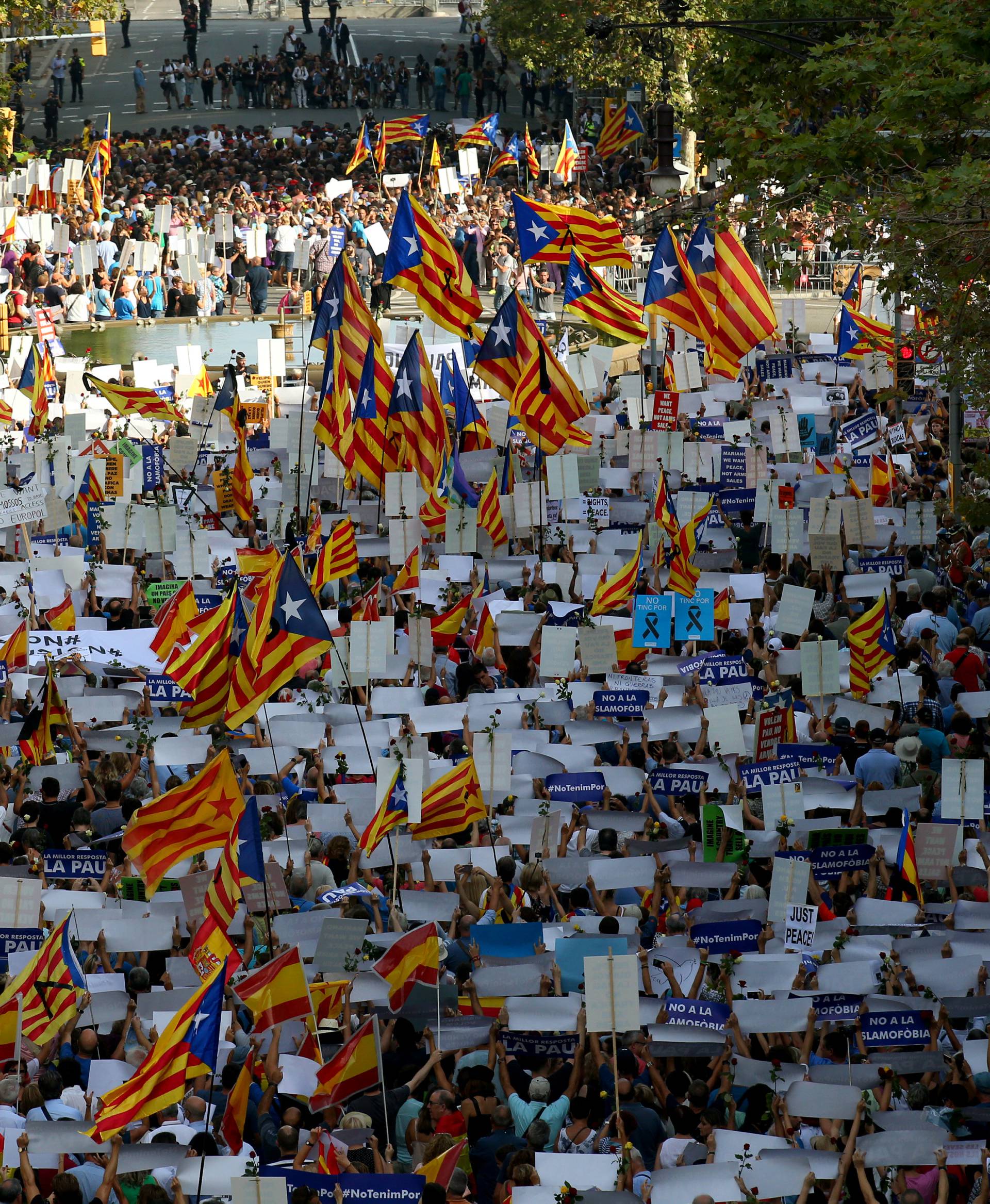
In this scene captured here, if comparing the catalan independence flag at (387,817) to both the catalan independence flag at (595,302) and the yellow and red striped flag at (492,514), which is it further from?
the catalan independence flag at (595,302)

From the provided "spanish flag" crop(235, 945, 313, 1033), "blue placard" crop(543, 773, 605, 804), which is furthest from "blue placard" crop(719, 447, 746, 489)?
"spanish flag" crop(235, 945, 313, 1033)

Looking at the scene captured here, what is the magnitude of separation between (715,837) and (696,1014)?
89.8 inches

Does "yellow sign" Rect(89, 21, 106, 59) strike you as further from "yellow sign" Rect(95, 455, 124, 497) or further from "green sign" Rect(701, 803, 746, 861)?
"green sign" Rect(701, 803, 746, 861)

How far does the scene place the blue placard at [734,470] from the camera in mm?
19641

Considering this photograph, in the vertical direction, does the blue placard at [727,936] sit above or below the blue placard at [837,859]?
below

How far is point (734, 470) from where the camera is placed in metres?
19.7

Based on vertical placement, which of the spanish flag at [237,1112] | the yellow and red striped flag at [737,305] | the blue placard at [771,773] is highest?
the yellow and red striped flag at [737,305]

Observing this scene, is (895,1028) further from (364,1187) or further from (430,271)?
(430,271)

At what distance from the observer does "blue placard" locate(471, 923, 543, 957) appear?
1035cm

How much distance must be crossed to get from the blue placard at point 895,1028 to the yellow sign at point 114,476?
12.2 m

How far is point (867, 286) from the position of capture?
95.3 ft

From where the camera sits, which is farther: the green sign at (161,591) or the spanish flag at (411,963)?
the green sign at (161,591)

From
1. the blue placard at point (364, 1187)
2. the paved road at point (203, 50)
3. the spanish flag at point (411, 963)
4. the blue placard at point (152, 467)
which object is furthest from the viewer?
the paved road at point (203, 50)

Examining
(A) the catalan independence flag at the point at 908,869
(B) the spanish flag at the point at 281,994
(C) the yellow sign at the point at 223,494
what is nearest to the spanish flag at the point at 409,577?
(C) the yellow sign at the point at 223,494
